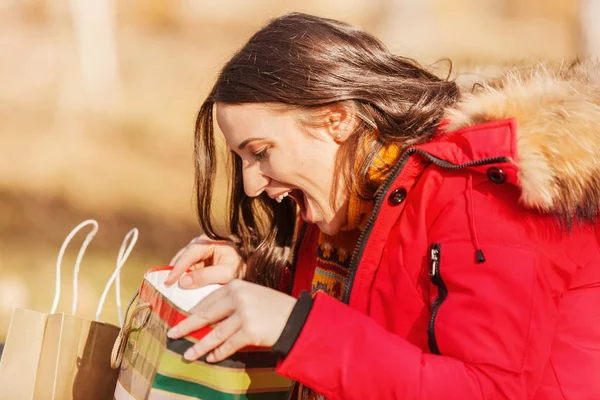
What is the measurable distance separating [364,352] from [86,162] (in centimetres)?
346

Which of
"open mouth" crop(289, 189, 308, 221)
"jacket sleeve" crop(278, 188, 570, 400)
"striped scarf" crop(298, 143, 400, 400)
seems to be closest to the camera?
"jacket sleeve" crop(278, 188, 570, 400)

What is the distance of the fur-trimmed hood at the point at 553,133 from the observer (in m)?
1.36

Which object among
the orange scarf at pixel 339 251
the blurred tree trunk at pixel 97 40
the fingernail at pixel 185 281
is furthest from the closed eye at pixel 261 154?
the blurred tree trunk at pixel 97 40

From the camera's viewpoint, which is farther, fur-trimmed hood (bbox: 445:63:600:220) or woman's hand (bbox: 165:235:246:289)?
woman's hand (bbox: 165:235:246:289)

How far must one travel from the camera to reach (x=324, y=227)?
1.80m

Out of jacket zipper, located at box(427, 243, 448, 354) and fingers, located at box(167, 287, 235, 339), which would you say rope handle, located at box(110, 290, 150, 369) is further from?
jacket zipper, located at box(427, 243, 448, 354)

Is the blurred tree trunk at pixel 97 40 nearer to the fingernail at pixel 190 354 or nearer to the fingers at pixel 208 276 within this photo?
the fingers at pixel 208 276

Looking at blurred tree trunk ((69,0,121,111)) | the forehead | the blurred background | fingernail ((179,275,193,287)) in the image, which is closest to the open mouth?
the forehead

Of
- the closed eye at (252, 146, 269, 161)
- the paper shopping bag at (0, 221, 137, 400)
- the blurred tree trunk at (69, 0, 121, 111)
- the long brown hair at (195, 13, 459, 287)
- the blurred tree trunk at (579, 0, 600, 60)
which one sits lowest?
the paper shopping bag at (0, 221, 137, 400)

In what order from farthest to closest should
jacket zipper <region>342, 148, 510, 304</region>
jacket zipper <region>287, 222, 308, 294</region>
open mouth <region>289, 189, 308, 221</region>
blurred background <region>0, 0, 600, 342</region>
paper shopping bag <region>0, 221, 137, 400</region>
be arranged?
blurred background <region>0, 0, 600, 342</region> < jacket zipper <region>287, 222, 308, 294</region> < open mouth <region>289, 189, 308, 221</region> < paper shopping bag <region>0, 221, 137, 400</region> < jacket zipper <region>342, 148, 510, 304</region>

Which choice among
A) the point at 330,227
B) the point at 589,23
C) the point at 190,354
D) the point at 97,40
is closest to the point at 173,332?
the point at 190,354

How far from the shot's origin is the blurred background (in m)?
4.13

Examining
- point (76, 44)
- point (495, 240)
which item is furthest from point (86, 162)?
point (495, 240)

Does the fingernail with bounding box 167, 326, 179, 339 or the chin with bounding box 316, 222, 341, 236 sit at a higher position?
the chin with bounding box 316, 222, 341, 236
